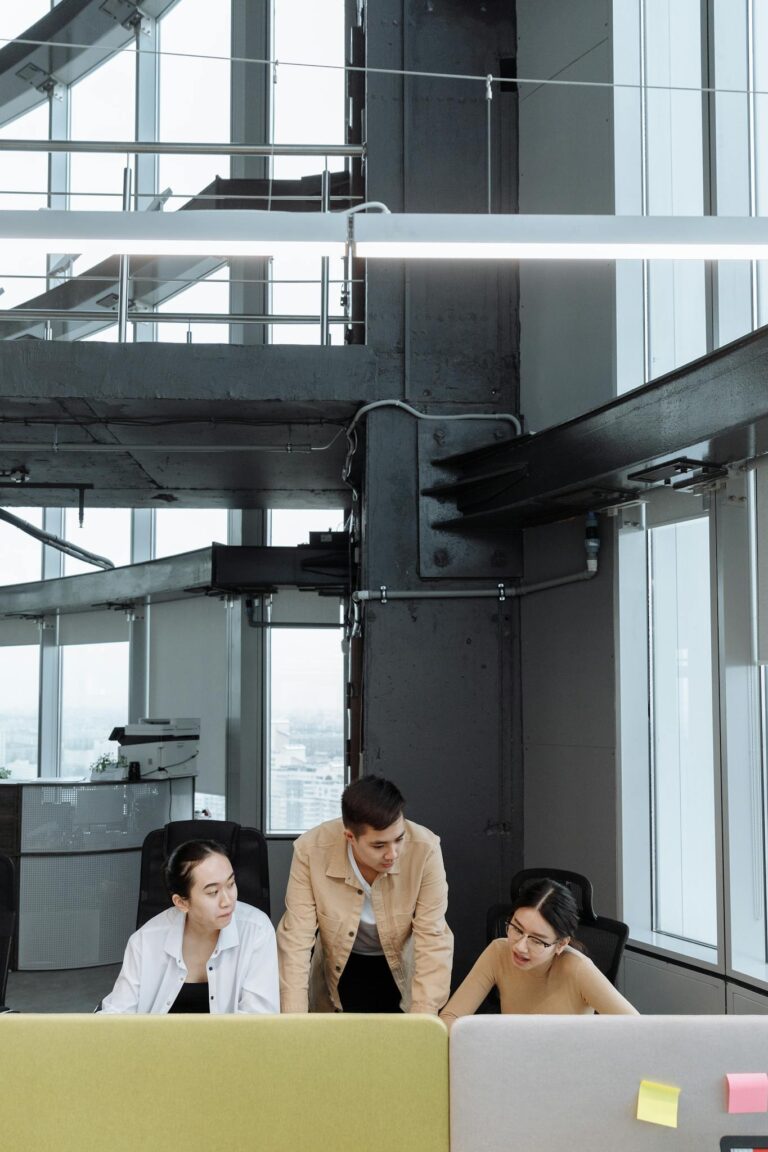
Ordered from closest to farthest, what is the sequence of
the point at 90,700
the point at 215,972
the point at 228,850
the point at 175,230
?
the point at 175,230
the point at 215,972
the point at 228,850
the point at 90,700

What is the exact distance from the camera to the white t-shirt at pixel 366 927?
2869mm

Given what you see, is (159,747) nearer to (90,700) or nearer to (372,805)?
(90,700)

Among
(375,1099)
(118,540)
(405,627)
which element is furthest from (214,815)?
(375,1099)

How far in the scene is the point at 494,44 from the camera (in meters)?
5.03

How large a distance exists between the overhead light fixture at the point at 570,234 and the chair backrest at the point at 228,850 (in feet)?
7.77

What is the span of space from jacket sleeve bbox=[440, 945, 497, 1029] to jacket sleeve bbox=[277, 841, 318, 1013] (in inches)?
14.5

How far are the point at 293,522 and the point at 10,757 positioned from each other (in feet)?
14.7

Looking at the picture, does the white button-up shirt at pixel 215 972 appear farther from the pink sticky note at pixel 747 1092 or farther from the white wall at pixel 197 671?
the white wall at pixel 197 671

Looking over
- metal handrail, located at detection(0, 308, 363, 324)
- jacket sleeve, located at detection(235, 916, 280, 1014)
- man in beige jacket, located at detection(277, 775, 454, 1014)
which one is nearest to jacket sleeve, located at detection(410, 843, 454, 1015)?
man in beige jacket, located at detection(277, 775, 454, 1014)

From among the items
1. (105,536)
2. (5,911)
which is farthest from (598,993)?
(105,536)

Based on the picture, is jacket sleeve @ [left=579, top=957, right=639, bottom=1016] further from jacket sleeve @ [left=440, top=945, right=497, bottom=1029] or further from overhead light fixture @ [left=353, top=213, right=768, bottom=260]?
overhead light fixture @ [left=353, top=213, right=768, bottom=260]

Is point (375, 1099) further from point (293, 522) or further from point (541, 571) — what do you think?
point (293, 522)

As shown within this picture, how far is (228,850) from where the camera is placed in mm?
3943

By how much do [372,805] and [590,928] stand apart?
1.10m
